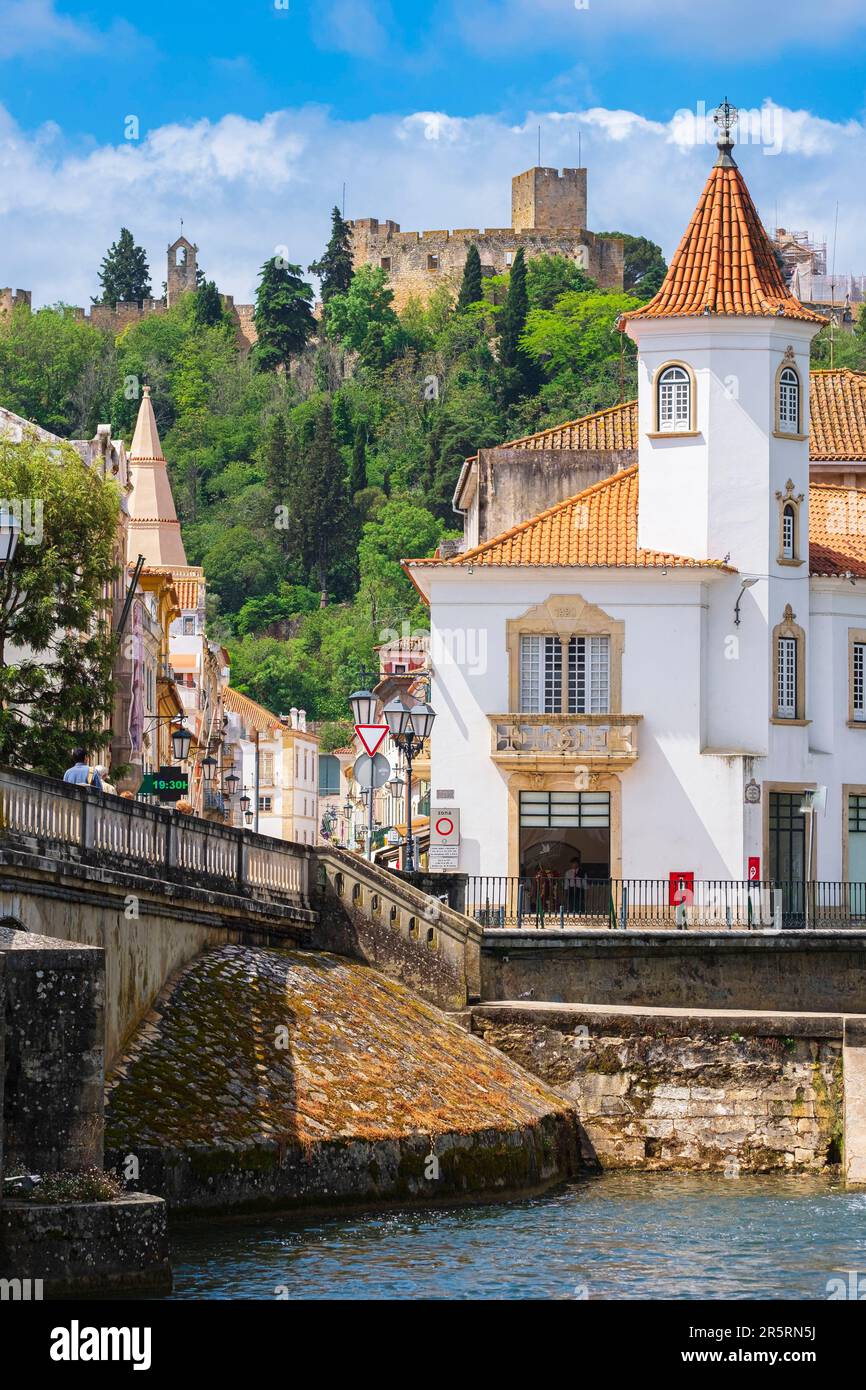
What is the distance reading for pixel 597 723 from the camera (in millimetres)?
A: 57031

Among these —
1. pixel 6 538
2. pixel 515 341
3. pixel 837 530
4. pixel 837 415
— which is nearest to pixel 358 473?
pixel 515 341

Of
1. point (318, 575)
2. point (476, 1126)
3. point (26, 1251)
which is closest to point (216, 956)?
point (476, 1126)

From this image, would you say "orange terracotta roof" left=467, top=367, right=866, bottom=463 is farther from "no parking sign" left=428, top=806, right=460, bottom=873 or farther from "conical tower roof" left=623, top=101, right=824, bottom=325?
"no parking sign" left=428, top=806, right=460, bottom=873

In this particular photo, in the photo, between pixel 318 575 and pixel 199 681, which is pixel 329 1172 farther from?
pixel 318 575

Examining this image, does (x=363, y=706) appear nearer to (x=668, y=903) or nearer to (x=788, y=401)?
(x=668, y=903)

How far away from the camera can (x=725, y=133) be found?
62.2 metres

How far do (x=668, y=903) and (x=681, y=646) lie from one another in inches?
226

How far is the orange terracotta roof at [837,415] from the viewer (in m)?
68.6

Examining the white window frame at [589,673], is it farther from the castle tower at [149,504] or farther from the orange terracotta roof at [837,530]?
the castle tower at [149,504]

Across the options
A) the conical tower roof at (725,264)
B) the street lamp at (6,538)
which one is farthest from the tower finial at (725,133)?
the street lamp at (6,538)

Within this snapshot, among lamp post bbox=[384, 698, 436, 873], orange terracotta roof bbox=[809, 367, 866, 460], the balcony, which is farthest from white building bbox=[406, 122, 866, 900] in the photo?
lamp post bbox=[384, 698, 436, 873]

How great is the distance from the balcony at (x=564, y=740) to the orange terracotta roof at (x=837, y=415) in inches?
535

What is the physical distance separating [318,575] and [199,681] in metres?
69.1

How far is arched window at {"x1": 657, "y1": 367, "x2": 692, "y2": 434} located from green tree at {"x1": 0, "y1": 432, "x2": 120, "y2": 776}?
15.6m
